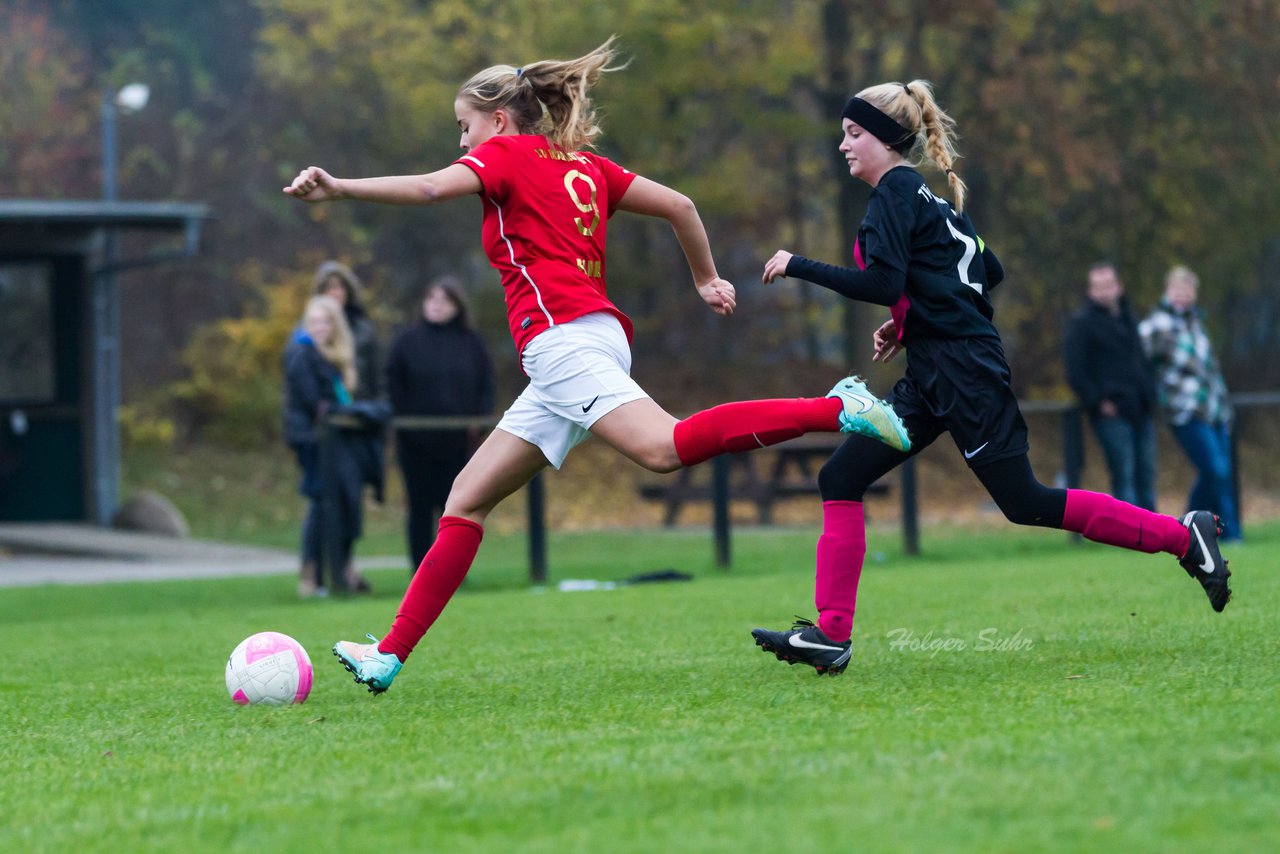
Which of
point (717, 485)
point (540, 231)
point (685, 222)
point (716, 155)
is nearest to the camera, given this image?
point (540, 231)

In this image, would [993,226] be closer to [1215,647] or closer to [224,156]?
[224,156]

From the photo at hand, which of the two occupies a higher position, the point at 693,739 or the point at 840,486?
the point at 840,486

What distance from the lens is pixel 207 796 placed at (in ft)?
13.1

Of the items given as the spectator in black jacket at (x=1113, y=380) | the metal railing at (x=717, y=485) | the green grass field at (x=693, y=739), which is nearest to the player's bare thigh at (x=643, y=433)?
the green grass field at (x=693, y=739)

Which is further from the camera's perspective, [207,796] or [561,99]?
[561,99]

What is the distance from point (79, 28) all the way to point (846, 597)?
29326mm

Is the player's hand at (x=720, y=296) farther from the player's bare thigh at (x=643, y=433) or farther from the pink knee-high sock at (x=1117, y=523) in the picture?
the pink knee-high sock at (x=1117, y=523)

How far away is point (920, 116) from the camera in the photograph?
5.71 metres

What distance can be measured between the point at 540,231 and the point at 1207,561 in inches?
96.1

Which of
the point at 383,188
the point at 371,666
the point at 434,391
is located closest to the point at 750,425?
the point at 383,188

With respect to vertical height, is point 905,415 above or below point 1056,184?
below

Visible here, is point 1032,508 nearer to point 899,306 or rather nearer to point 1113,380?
point 899,306

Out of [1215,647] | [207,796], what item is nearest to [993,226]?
[1215,647]

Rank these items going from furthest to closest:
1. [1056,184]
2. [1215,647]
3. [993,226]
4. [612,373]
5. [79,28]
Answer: [79,28] → [993,226] → [1056,184] → [1215,647] → [612,373]
